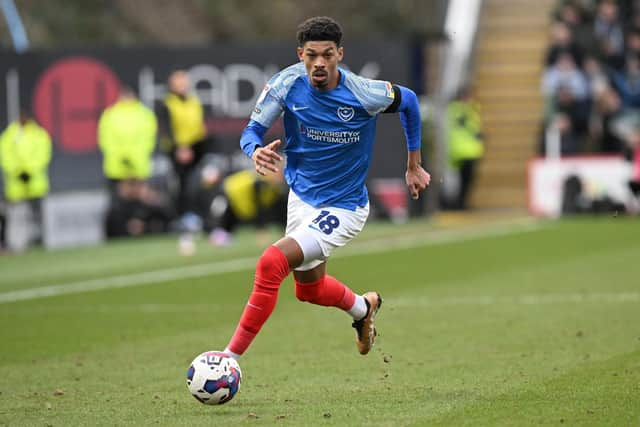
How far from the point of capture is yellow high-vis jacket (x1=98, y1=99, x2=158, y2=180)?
22109 mm

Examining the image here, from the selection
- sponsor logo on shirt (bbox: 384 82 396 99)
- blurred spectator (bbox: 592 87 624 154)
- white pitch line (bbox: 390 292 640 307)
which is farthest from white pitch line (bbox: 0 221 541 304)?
sponsor logo on shirt (bbox: 384 82 396 99)

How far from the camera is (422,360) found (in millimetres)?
8773

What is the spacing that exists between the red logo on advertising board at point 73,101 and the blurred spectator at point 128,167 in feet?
1.86

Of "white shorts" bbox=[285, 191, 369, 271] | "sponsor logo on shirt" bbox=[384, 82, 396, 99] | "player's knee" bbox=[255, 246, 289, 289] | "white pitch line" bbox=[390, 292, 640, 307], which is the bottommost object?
"white pitch line" bbox=[390, 292, 640, 307]

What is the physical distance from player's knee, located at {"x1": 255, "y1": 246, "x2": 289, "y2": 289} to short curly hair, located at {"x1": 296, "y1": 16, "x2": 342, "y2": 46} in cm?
117

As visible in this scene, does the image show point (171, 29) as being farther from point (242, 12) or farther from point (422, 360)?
point (422, 360)

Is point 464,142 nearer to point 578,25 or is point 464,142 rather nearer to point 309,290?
point 578,25

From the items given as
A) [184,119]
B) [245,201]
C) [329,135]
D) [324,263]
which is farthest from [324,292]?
[184,119]

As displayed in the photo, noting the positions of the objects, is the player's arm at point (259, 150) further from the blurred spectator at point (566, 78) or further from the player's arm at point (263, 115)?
the blurred spectator at point (566, 78)

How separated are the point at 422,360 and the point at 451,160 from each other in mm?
16719

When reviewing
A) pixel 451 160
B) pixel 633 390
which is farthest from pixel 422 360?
pixel 451 160

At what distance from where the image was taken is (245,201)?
20.3m

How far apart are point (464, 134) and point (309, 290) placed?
56.6ft

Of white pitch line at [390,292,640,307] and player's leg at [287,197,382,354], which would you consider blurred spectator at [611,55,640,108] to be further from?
player's leg at [287,197,382,354]
